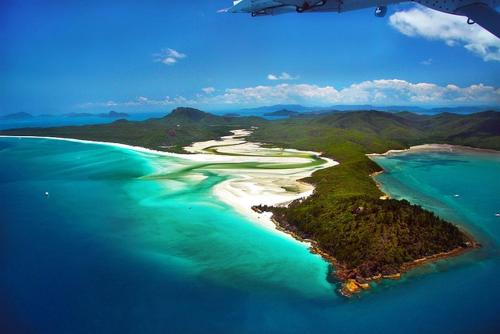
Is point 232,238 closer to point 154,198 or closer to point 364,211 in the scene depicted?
point 364,211

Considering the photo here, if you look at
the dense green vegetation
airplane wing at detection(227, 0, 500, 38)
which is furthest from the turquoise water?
the dense green vegetation

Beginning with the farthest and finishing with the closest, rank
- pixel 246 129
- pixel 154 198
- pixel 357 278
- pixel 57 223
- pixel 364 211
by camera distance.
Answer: pixel 246 129 < pixel 154 198 < pixel 57 223 < pixel 364 211 < pixel 357 278

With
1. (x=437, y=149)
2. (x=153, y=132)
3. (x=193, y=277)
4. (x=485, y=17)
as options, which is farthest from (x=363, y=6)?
(x=153, y=132)

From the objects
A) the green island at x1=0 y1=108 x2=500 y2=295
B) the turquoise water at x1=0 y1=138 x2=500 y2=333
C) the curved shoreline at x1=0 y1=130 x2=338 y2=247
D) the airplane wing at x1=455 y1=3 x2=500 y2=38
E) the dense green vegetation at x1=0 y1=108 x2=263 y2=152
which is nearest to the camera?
the airplane wing at x1=455 y1=3 x2=500 y2=38

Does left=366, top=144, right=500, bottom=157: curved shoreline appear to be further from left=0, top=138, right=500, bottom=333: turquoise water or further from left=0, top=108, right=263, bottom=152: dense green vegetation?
left=0, top=108, right=263, bottom=152: dense green vegetation

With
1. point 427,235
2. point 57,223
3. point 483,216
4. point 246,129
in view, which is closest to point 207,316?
point 427,235

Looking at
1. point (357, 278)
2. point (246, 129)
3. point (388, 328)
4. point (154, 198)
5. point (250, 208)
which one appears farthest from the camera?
point (246, 129)

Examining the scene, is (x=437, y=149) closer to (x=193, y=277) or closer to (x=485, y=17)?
(x=193, y=277)
